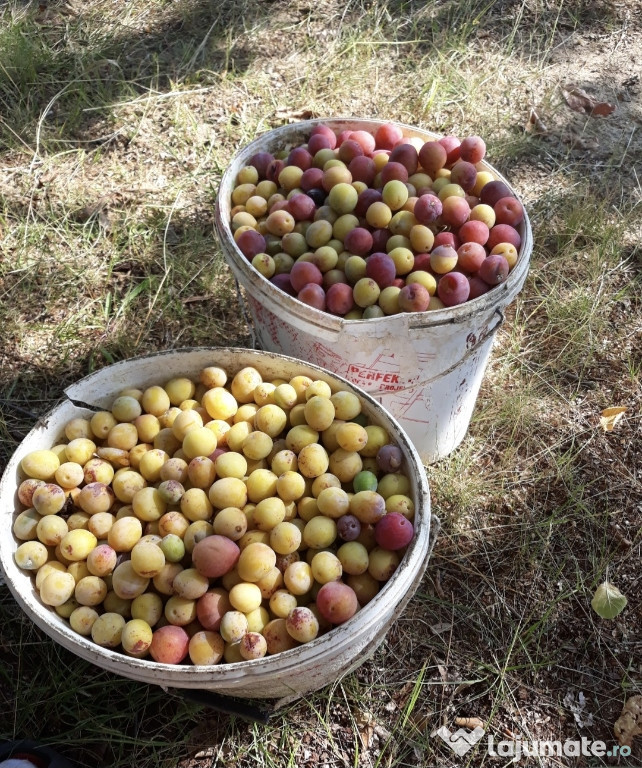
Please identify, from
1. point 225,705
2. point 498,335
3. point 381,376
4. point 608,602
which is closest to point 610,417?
point 498,335

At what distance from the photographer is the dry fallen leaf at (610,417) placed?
2768mm

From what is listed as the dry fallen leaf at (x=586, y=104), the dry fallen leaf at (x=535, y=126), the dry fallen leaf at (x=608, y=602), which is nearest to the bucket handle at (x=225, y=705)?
the dry fallen leaf at (x=608, y=602)

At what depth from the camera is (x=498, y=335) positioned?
3096mm

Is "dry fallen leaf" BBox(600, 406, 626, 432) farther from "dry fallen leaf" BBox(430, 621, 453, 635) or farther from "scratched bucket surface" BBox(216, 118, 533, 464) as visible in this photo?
"dry fallen leaf" BBox(430, 621, 453, 635)

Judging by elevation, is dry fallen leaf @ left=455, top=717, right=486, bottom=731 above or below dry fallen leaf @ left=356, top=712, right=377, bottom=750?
above

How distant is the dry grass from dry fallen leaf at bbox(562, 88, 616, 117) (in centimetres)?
7

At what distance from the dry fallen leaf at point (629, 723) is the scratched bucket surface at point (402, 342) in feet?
3.62

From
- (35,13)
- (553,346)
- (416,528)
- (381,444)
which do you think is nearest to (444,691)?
(416,528)

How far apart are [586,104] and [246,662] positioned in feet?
13.2

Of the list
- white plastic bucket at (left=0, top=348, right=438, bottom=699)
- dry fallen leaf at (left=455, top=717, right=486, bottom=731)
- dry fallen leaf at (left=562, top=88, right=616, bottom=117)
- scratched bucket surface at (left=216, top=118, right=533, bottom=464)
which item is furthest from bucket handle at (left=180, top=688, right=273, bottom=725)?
dry fallen leaf at (left=562, top=88, right=616, bottom=117)

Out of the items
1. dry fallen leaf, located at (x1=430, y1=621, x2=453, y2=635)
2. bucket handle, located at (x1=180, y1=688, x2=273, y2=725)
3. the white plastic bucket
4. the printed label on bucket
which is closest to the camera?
the white plastic bucket

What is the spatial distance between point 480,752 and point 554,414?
55.2 inches

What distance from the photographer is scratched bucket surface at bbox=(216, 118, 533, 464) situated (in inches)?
80.1

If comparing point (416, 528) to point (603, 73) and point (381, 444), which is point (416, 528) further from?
point (603, 73)
